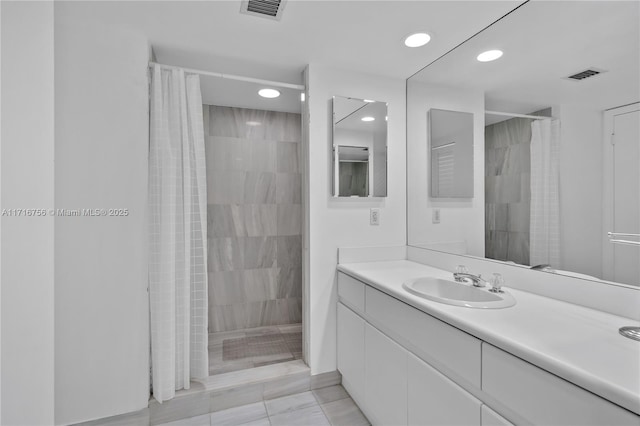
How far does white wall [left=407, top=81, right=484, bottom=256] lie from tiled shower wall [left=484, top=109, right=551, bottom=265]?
0.07 meters

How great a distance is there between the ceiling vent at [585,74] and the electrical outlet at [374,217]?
1272 mm

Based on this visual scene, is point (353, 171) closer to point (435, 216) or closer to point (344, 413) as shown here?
point (435, 216)

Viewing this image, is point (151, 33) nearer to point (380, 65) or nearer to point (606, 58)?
point (380, 65)

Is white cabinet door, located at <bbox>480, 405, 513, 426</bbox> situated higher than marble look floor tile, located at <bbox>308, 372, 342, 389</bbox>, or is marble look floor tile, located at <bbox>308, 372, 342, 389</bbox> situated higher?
white cabinet door, located at <bbox>480, 405, 513, 426</bbox>

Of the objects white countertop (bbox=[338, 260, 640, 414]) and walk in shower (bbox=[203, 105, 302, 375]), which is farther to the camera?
walk in shower (bbox=[203, 105, 302, 375])

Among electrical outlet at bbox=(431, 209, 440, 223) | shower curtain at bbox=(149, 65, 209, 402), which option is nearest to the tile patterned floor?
shower curtain at bbox=(149, 65, 209, 402)

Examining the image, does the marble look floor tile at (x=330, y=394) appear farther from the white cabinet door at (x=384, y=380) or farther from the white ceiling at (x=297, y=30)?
the white ceiling at (x=297, y=30)

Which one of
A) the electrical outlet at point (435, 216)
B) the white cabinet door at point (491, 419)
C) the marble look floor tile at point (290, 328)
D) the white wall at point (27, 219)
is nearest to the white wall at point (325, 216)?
the electrical outlet at point (435, 216)

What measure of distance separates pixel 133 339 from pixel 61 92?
1.39m

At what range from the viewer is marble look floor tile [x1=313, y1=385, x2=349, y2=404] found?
1.99 meters

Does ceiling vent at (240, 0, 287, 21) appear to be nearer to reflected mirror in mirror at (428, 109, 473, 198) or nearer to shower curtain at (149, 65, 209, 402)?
shower curtain at (149, 65, 209, 402)

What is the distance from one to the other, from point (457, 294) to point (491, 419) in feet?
2.41

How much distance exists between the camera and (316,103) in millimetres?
2055

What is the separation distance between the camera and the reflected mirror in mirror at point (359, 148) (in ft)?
6.85
